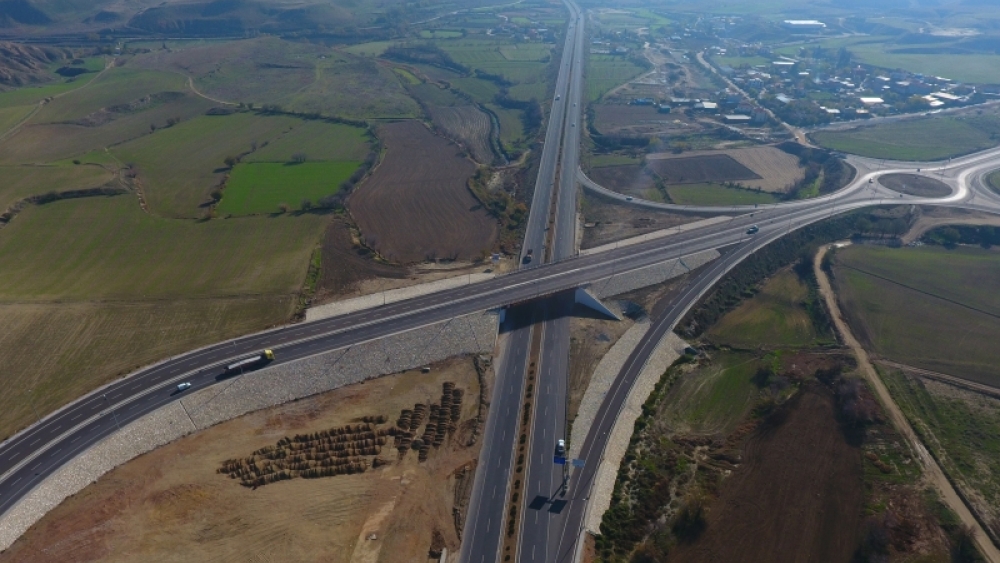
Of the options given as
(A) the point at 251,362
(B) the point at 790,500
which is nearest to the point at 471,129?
(A) the point at 251,362

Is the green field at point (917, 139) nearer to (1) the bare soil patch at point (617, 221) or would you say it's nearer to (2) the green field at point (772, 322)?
(1) the bare soil patch at point (617, 221)

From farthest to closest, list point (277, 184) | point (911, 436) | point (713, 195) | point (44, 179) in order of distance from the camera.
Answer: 1. point (713, 195)
2. point (277, 184)
3. point (44, 179)
4. point (911, 436)

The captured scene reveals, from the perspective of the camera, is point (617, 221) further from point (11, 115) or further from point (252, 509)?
point (11, 115)

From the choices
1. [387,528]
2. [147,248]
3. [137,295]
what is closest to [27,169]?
[147,248]

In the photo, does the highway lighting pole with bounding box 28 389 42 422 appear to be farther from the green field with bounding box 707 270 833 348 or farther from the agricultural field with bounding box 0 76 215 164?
→ the agricultural field with bounding box 0 76 215 164

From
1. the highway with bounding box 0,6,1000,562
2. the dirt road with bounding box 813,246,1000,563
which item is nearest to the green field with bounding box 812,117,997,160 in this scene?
the highway with bounding box 0,6,1000,562

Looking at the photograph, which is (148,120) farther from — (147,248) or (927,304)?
(927,304)

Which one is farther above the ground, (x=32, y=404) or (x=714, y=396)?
(x=32, y=404)
